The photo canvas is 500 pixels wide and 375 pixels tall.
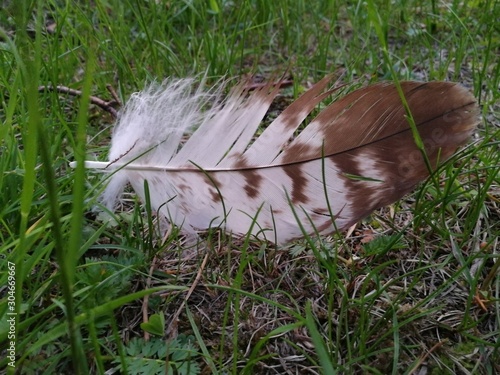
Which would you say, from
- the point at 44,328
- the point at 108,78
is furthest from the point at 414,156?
the point at 108,78

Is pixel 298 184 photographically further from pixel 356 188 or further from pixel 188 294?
pixel 188 294

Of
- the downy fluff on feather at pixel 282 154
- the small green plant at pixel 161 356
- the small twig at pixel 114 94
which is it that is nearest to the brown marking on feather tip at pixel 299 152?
the downy fluff on feather at pixel 282 154

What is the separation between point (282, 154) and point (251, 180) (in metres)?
0.10

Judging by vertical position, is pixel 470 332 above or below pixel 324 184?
below

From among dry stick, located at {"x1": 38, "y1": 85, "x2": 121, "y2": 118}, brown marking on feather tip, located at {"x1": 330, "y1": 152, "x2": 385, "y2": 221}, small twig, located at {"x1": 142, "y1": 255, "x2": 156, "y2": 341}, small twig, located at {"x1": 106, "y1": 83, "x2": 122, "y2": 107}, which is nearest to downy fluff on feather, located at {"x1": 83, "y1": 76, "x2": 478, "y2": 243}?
brown marking on feather tip, located at {"x1": 330, "y1": 152, "x2": 385, "y2": 221}

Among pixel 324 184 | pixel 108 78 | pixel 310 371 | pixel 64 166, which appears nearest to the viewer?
pixel 310 371

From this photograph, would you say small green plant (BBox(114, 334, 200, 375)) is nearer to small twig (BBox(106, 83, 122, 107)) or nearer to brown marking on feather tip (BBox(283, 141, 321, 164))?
brown marking on feather tip (BBox(283, 141, 321, 164))

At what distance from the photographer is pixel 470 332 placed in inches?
43.8

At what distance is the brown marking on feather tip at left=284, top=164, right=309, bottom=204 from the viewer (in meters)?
1.26

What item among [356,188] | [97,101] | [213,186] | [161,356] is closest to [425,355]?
[356,188]

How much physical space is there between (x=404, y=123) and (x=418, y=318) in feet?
1.37

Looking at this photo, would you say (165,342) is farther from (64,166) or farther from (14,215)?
(64,166)

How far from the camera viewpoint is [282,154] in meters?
1.29

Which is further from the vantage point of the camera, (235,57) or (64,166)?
(235,57)
